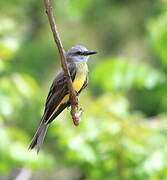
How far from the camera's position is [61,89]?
242 inches

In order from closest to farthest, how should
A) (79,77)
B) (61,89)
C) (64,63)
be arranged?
(64,63)
(61,89)
(79,77)

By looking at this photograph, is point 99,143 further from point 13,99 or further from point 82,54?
point 82,54

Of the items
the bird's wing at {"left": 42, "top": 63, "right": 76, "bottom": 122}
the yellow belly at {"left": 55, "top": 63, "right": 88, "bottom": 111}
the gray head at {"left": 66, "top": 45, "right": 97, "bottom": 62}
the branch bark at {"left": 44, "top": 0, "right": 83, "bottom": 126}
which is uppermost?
the gray head at {"left": 66, "top": 45, "right": 97, "bottom": 62}

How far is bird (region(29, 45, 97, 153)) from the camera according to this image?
6113mm

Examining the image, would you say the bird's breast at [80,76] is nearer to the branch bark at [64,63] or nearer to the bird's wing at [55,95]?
the bird's wing at [55,95]

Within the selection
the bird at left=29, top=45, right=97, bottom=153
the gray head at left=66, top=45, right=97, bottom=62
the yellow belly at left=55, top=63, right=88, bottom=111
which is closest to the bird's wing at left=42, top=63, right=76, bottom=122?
the bird at left=29, top=45, right=97, bottom=153

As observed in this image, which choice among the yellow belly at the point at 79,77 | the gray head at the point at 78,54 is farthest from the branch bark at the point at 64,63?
the gray head at the point at 78,54

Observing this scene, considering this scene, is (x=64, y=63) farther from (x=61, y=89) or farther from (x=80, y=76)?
(x=80, y=76)

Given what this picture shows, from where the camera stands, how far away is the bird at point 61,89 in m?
6.11

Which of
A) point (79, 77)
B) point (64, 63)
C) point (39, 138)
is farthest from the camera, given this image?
point (79, 77)

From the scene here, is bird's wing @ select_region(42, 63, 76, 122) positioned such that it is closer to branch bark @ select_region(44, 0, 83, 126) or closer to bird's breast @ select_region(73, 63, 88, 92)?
bird's breast @ select_region(73, 63, 88, 92)

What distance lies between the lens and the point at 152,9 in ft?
64.2

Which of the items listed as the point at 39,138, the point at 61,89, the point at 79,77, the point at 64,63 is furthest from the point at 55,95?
the point at 64,63

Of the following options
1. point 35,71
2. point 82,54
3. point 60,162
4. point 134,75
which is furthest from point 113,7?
point 82,54
